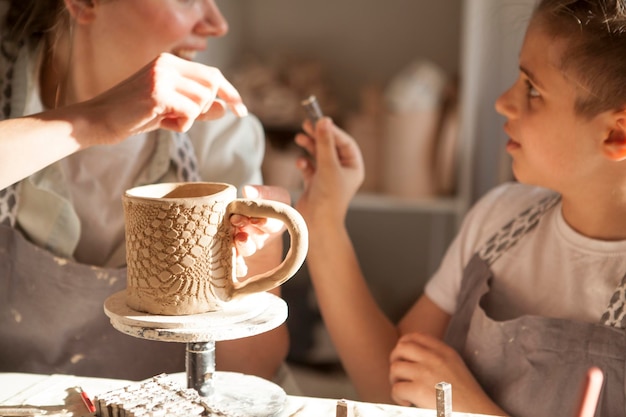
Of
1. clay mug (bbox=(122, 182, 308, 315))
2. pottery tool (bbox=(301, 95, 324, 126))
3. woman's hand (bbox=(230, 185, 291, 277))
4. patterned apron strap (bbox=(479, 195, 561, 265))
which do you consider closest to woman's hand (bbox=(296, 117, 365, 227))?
pottery tool (bbox=(301, 95, 324, 126))

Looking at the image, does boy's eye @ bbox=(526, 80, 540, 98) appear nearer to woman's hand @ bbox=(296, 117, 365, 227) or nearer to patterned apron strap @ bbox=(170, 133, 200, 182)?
woman's hand @ bbox=(296, 117, 365, 227)

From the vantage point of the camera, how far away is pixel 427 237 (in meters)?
2.60

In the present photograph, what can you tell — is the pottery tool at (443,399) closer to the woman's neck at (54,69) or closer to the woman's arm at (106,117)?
the woman's arm at (106,117)

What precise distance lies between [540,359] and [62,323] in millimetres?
631

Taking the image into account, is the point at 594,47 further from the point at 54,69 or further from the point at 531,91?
the point at 54,69

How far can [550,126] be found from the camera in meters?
1.05

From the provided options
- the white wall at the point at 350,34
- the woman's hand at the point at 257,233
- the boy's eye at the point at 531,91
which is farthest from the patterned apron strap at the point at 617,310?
the white wall at the point at 350,34

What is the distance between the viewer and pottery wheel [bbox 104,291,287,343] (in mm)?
713

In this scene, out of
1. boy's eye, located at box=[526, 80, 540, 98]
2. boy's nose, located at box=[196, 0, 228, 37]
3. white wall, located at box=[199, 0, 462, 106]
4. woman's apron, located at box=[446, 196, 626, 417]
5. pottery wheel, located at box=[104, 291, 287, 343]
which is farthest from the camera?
white wall, located at box=[199, 0, 462, 106]

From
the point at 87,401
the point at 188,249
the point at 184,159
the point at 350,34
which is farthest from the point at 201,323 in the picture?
the point at 350,34

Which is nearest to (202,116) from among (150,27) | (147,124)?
(147,124)

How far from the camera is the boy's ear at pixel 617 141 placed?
3.29ft

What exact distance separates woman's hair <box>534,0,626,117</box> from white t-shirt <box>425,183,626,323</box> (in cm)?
18

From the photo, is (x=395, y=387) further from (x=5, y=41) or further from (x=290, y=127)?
(x=290, y=127)
